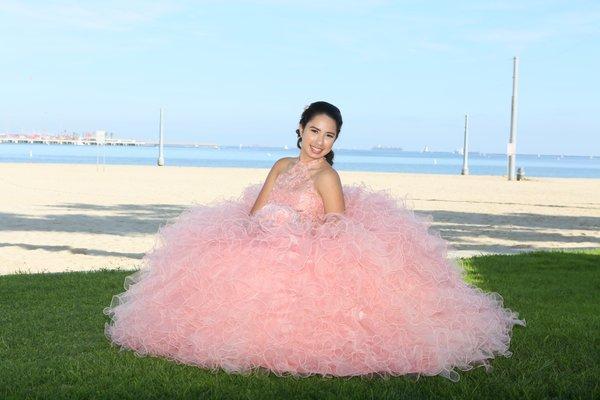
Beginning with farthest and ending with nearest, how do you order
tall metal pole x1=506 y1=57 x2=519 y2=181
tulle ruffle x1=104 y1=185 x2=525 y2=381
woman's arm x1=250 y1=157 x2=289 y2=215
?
tall metal pole x1=506 y1=57 x2=519 y2=181
woman's arm x1=250 y1=157 x2=289 y2=215
tulle ruffle x1=104 y1=185 x2=525 y2=381

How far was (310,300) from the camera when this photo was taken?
5902 mm

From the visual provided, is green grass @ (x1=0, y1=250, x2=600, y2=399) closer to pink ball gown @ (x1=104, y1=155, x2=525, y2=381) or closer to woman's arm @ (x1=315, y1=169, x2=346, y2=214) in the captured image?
pink ball gown @ (x1=104, y1=155, x2=525, y2=381)

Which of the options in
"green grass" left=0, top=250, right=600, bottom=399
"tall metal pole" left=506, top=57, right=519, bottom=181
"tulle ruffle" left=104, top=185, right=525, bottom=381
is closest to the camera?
"green grass" left=0, top=250, right=600, bottom=399

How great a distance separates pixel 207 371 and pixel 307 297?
0.89 meters

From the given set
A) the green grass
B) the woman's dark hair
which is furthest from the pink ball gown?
the woman's dark hair

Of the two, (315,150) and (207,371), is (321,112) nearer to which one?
(315,150)

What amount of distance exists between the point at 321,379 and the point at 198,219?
6.40 feet

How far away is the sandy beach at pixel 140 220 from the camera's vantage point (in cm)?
1418

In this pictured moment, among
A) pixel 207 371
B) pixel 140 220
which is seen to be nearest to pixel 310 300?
pixel 207 371

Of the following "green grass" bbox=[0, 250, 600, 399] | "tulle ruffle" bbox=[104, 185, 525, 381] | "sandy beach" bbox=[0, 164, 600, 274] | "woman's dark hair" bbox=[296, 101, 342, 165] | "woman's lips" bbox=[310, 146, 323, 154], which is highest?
"woman's dark hair" bbox=[296, 101, 342, 165]

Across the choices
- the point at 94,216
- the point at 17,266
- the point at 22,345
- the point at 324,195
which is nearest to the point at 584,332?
the point at 324,195

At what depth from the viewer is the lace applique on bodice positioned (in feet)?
21.8

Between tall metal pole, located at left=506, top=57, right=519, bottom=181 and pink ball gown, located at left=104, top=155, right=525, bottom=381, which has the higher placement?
tall metal pole, located at left=506, top=57, right=519, bottom=181

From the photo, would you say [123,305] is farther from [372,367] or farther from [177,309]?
[372,367]
